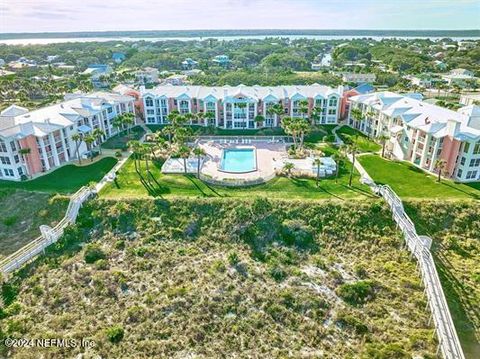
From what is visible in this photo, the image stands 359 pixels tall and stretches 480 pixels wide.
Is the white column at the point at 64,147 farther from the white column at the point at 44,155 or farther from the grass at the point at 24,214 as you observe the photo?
the grass at the point at 24,214

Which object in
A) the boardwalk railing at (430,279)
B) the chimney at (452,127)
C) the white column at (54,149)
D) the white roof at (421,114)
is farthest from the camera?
the white column at (54,149)

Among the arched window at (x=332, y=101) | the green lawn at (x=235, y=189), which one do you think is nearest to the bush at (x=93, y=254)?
the green lawn at (x=235, y=189)

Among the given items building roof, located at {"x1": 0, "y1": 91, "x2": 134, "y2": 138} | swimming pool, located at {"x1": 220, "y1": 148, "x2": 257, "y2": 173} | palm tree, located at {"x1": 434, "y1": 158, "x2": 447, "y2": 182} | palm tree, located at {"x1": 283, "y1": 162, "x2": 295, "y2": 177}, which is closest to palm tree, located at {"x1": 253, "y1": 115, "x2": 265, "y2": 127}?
swimming pool, located at {"x1": 220, "y1": 148, "x2": 257, "y2": 173}

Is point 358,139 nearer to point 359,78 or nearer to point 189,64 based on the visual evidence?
point 359,78

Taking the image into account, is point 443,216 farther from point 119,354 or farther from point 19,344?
point 19,344

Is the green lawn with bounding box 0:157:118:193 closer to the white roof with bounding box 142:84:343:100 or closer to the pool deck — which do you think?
the pool deck

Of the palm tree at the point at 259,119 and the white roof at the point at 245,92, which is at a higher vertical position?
the white roof at the point at 245,92

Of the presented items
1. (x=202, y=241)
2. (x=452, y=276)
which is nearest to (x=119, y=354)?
(x=202, y=241)
